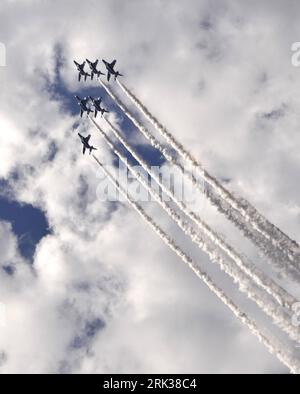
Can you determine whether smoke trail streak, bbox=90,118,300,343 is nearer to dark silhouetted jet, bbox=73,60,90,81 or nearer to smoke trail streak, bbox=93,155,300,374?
smoke trail streak, bbox=93,155,300,374

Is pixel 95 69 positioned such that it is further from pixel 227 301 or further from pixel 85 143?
pixel 227 301

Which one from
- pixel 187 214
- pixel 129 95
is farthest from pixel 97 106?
pixel 187 214

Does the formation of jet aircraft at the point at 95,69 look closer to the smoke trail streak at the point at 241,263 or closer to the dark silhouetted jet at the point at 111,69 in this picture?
the dark silhouetted jet at the point at 111,69

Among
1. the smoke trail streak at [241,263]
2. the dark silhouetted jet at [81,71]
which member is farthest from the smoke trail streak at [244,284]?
the dark silhouetted jet at [81,71]

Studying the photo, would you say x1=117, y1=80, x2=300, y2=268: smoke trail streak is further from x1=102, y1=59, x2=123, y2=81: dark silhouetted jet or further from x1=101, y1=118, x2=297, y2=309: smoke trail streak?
x1=102, y1=59, x2=123, y2=81: dark silhouetted jet

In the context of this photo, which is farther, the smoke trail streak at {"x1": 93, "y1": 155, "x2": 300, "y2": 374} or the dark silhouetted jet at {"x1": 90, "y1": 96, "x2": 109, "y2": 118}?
the dark silhouetted jet at {"x1": 90, "y1": 96, "x2": 109, "y2": 118}

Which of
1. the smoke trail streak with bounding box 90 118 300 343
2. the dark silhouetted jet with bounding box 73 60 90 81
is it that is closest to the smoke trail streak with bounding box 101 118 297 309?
the smoke trail streak with bounding box 90 118 300 343

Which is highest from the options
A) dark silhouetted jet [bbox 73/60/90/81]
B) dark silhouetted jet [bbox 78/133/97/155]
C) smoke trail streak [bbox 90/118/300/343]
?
dark silhouetted jet [bbox 73/60/90/81]

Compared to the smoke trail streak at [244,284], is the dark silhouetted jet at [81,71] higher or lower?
higher

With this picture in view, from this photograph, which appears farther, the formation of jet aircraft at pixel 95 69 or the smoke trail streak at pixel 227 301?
the formation of jet aircraft at pixel 95 69

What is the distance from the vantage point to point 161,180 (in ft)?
303

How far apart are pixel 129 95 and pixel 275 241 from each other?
137ft

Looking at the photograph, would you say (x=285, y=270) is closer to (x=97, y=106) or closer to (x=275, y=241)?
(x=275, y=241)

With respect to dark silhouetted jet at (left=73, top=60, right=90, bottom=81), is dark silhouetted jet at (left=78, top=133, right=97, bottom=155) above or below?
below
